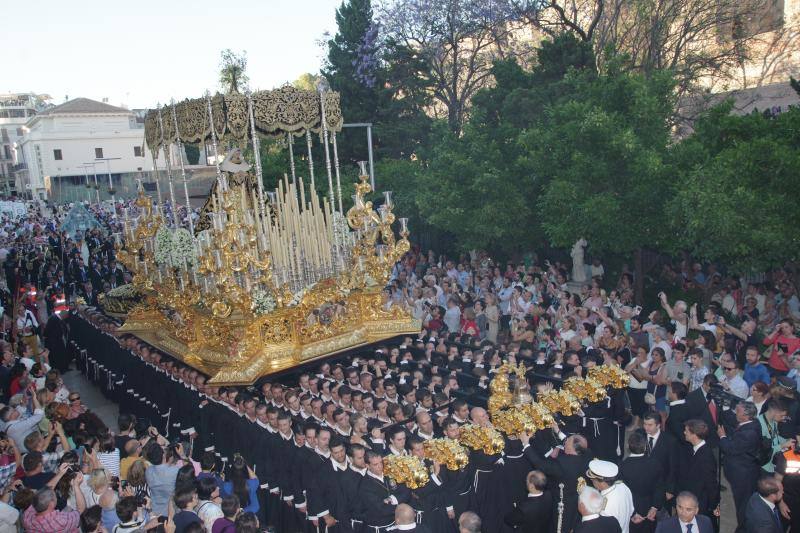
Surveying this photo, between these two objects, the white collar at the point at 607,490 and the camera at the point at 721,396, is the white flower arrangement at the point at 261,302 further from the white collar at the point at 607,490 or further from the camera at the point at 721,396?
the camera at the point at 721,396

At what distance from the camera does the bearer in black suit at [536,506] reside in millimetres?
6500

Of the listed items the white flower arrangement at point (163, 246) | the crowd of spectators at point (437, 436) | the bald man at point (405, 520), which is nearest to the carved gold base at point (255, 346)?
the crowd of spectators at point (437, 436)

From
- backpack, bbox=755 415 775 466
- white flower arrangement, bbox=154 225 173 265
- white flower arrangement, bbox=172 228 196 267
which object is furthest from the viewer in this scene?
white flower arrangement, bbox=154 225 173 265

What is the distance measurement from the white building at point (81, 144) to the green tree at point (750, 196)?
64657mm

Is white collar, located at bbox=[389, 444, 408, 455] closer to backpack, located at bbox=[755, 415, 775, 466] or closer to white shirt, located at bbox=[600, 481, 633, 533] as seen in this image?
white shirt, located at bbox=[600, 481, 633, 533]

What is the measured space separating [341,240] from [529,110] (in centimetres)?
797

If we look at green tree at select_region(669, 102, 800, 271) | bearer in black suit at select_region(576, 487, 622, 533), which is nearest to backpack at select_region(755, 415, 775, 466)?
bearer in black suit at select_region(576, 487, 622, 533)

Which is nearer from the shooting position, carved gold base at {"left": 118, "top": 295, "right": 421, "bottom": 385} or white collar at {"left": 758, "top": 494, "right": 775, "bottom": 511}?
white collar at {"left": 758, "top": 494, "right": 775, "bottom": 511}

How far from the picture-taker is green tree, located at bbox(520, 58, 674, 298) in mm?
13492

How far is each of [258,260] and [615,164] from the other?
26.6ft

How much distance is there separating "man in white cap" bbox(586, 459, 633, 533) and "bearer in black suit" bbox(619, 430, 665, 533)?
663 millimetres

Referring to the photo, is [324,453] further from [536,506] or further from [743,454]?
[743,454]

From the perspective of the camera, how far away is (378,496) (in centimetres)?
680

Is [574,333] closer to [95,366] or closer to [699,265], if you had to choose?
[699,265]
